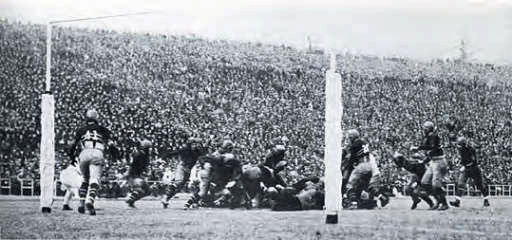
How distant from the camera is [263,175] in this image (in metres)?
8.27

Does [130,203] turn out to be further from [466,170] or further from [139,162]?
[466,170]

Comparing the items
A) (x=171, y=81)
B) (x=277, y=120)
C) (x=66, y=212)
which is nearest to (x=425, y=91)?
(x=277, y=120)

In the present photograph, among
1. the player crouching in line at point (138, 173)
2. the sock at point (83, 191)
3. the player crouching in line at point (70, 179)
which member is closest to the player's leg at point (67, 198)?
the player crouching in line at point (70, 179)

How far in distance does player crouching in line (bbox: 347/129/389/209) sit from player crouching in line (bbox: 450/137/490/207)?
0.77 metres

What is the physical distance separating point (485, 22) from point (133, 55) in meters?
3.43

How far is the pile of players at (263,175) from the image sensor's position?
7977 mm

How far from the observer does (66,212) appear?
7824mm

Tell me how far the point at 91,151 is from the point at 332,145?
230 centimetres

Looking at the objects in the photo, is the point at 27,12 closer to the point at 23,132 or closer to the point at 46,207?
the point at 23,132

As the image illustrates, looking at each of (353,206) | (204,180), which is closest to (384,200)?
(353,206)

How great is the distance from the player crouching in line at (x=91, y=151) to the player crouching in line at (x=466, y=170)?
11.4 ft

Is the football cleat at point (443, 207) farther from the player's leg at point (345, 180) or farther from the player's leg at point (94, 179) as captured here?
the player's leg at point (94, 179)

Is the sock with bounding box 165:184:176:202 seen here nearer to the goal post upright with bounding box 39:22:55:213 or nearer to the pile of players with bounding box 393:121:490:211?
the goal post upright with bounding box 39:22:55:213

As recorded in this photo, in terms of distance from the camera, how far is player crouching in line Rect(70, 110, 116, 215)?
25.9 feet
